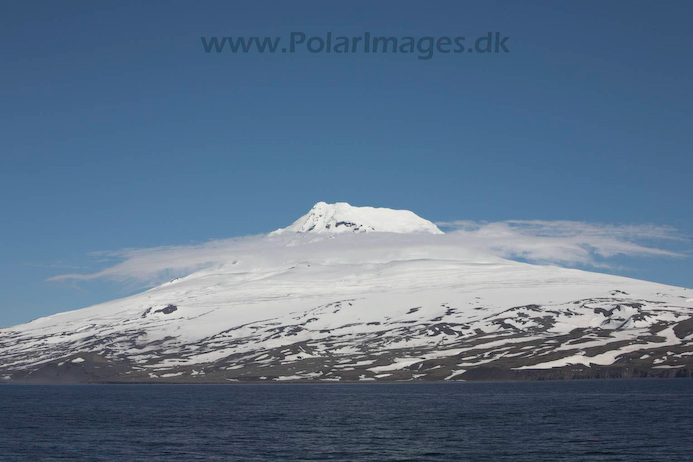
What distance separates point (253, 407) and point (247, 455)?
A: 84.3 meters

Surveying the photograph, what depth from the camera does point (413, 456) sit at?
88000 millimetres

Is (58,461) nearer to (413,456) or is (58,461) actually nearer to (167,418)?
(413,456)

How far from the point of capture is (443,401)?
18188 centimetres

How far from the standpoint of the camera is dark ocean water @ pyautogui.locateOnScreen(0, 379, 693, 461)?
90.3 meters

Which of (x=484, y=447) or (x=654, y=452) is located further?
(x=484, y=447)

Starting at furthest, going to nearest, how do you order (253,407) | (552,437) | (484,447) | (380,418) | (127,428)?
(253,407) → (380,418) → (127,428) → (552,437) → (484,447)

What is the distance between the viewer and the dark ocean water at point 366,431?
296 ft

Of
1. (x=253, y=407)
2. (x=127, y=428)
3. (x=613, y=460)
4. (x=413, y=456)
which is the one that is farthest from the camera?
(x=253, y=407)

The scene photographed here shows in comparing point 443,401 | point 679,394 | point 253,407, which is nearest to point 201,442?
point 253,407

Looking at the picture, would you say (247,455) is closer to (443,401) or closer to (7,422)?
(7,422)

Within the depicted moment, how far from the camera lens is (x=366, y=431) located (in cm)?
11462

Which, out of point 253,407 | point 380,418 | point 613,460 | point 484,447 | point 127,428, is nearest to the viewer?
point 613,460

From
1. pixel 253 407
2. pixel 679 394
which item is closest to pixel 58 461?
pixel 253 407

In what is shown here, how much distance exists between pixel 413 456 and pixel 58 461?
39.5 meters
